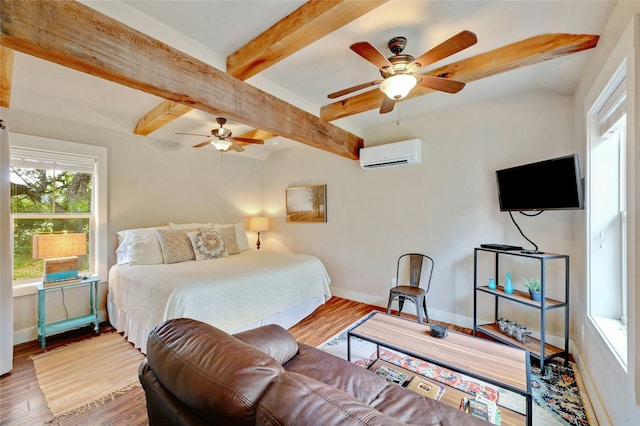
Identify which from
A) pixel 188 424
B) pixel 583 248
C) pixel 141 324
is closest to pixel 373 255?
pixel 583 248

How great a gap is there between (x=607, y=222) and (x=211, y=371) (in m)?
2.60

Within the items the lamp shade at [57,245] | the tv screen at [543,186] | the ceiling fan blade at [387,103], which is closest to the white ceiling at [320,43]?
the ceiling fan blade at [387,103]

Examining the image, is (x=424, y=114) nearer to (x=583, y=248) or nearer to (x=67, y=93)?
(x=583, y=248)

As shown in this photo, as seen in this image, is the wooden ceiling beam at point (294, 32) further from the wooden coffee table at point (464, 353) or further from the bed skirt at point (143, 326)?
the bed skirt at point (143, 326)

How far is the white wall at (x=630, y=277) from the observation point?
3.87 feet

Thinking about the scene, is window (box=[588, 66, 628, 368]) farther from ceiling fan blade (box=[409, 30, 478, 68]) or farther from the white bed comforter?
the white bed comforter

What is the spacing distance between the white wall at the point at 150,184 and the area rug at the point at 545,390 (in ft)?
9.98

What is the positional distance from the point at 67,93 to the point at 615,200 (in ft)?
15.4

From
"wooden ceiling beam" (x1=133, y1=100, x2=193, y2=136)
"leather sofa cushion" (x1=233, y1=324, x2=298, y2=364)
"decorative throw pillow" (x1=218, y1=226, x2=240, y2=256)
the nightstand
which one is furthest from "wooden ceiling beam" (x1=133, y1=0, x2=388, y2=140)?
the nightstand

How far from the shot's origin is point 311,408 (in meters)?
0.64

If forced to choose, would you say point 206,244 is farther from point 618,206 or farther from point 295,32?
point 618,206

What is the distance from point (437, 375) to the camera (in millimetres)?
2061

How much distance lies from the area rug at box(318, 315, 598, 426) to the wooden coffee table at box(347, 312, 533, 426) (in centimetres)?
30

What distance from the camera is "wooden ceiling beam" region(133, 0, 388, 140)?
54.6 inches
